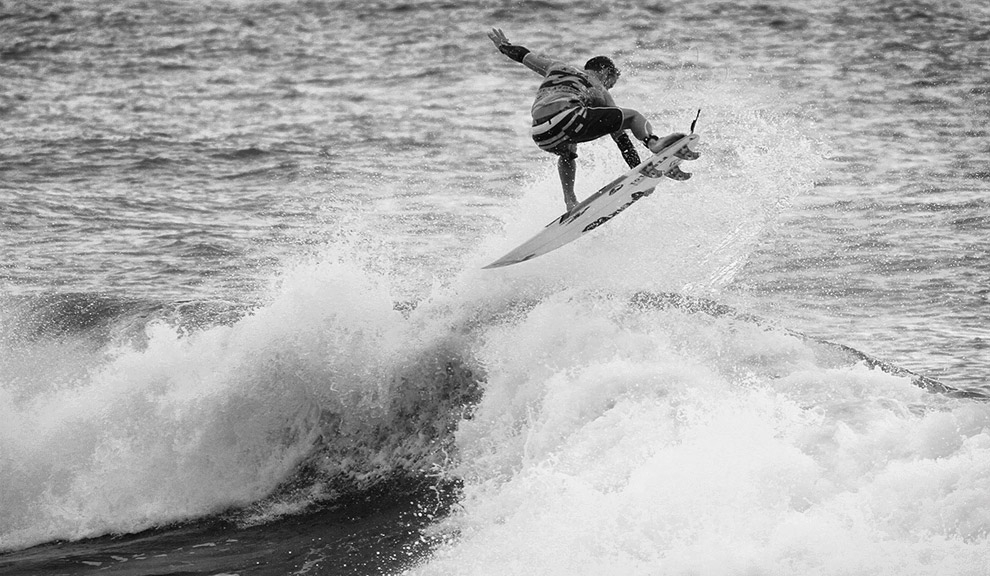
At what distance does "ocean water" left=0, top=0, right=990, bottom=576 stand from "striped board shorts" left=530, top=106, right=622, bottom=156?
5.08 feet

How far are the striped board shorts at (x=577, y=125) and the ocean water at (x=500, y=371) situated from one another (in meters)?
1.55

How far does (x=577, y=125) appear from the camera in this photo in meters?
10.3

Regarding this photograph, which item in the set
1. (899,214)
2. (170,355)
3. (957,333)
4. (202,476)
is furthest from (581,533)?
(899,214)

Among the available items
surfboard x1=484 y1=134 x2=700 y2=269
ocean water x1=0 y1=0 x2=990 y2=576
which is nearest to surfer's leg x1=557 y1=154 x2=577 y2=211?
surfboard x1=484 y1=134 x2=700 y2=269

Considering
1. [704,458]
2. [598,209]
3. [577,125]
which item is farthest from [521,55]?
[704,458]

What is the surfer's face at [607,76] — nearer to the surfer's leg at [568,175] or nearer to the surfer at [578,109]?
the surfer at [578,109]

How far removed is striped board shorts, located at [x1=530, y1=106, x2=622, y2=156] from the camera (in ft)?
33.3

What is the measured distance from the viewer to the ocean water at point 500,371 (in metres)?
8.10

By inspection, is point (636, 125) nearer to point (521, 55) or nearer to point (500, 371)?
point (521, 55)

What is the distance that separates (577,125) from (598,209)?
110 cm

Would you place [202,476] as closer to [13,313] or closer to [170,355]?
[170,355]

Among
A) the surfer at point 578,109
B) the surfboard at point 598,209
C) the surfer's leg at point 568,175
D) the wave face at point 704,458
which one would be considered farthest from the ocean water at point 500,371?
the surfer at point 578,109

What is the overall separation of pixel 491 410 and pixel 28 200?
607 inches

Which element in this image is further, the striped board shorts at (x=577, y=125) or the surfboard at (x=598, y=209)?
the surfboard at (x=598, y=209)
